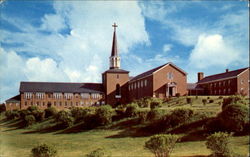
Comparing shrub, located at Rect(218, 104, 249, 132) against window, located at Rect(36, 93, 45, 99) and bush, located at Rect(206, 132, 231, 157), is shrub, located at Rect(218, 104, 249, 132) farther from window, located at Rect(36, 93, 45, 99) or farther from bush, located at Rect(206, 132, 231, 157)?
window, located at Rect(36, 93, 45, 99)

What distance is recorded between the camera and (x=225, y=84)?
187 feet

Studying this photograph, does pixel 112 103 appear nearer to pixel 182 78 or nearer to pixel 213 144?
pixel 182 78

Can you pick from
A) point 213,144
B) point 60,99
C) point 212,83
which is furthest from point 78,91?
point 213,144

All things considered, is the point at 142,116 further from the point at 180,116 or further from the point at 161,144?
the point at 161,144

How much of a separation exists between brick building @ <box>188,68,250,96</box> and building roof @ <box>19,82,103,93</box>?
2324cm

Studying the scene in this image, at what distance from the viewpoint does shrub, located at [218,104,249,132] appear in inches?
968

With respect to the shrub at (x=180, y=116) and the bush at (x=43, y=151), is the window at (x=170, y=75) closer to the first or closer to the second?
the shrub at (x=180, y=116)

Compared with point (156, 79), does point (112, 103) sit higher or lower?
lower

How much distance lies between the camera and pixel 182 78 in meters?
54.5

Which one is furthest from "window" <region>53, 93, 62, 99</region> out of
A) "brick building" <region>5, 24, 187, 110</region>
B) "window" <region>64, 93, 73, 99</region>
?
"window" <region>64, 93, 73, 99</region>

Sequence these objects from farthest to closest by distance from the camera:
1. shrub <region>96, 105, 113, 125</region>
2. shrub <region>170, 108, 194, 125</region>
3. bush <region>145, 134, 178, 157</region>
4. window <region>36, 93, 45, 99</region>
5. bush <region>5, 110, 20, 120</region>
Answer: window <region>36, 93, 45, 99</region>, bush <region>5, 110, 20, 120</region>, shrub <region>96, 105, 113, 125</region>, shrub <region>170, 108, 194, 125</region>, bush <region>145, 134, 178, 157</region>

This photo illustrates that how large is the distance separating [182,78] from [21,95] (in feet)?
118

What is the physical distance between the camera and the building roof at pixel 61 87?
64.8 m

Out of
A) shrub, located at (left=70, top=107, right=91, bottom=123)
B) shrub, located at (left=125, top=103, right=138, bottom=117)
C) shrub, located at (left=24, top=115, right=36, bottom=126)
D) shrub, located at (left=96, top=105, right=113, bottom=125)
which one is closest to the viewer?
shrub, located at (left=96, top=105, right=113, bottom=125)
